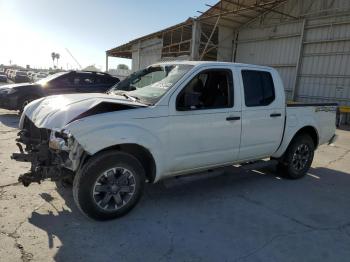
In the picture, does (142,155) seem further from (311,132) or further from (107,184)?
(311,132)

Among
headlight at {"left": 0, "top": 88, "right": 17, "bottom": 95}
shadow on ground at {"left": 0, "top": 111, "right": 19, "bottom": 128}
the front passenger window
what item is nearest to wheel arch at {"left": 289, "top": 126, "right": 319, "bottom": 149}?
the front passenger window

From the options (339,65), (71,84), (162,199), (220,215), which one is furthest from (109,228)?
(339,65)

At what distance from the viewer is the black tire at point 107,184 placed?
12.0ft

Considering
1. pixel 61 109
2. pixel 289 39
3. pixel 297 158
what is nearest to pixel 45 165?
pixel 61 109

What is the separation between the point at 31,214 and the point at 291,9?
1851 centimetres

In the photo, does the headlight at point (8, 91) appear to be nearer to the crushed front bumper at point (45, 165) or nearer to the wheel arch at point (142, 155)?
the crushed front bumper at point (45, 165)

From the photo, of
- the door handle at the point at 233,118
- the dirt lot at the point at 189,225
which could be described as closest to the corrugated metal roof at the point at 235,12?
the door handle at the point at 233,118

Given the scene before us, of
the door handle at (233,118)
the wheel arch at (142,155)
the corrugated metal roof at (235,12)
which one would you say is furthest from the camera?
the corrugated metal roof at (235,12)

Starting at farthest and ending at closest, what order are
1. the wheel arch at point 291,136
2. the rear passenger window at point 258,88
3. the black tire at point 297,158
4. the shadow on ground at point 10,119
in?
the shadow on ground at point 10,119, the black tire at point 297,158, the wheel arch at point 291,136, the rear passenger window at point 258,88

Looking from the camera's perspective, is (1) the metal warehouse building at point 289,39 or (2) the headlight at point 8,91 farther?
(1) the metal warehouse building at point 289,39

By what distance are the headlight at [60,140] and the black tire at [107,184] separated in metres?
0.30

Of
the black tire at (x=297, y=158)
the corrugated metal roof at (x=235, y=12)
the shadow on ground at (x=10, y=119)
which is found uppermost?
the corrugated metal roof at (x=235, y=12)

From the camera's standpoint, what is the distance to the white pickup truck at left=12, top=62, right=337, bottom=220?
3689 mm

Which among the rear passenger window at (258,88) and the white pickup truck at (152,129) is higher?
the rear passenger window at (258,88)
